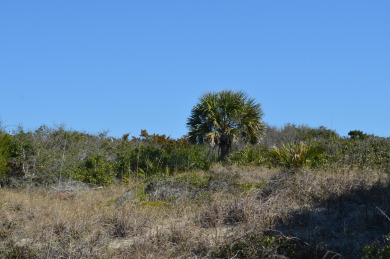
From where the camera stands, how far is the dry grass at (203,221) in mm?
7309

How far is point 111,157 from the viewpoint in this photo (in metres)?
20.4

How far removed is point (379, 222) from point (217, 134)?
13637mm

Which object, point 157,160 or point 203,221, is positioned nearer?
point 203,221

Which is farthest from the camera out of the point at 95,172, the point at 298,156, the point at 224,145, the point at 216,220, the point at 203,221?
the point at 224,145

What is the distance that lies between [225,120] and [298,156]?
4.95m

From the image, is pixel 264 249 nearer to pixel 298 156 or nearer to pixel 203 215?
pixel 203 215

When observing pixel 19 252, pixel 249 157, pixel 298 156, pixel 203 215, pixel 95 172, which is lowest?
pixel 19 252

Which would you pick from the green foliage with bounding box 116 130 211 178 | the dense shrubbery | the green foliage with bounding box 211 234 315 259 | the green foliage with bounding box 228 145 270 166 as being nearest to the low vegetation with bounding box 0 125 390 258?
the green foliage with bounding box 211 234 315 259

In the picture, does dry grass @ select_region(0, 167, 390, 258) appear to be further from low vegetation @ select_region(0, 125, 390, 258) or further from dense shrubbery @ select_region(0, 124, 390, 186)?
dense shrubbery @ select_region(0, 124, 390, 186)

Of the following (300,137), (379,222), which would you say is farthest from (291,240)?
(300,137)

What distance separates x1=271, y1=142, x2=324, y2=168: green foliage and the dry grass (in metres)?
6.53

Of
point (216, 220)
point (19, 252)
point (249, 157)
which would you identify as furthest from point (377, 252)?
point (249, 157)

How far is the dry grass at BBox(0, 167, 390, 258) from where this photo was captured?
7.31 metres

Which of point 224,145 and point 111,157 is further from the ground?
point 224,145
